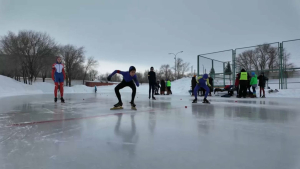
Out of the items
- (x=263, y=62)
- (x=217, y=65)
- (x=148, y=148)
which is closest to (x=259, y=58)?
(x=263, y=62)

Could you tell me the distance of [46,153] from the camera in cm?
155

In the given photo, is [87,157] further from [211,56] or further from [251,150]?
[211,56]

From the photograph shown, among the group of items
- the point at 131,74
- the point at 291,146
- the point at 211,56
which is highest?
the point at 211,56

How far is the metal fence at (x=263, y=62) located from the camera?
11.4 metres

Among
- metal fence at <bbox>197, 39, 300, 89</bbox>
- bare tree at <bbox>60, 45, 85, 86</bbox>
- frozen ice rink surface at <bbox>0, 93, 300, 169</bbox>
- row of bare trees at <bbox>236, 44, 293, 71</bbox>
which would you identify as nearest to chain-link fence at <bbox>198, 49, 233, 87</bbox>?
metal fence at <bbox>197, 39, 300, 89</bbox>

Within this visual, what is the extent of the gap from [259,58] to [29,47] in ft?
92.3

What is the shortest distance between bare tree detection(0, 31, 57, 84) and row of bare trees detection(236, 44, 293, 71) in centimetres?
2571

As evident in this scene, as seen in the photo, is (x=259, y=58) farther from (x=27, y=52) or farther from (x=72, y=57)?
(x=72, y=57)

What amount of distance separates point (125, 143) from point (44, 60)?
28555 mm

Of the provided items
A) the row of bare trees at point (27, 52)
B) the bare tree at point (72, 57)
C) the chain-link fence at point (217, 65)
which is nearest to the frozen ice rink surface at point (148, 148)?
the chain-link fence at point (217, 65)

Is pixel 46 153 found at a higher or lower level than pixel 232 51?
lower

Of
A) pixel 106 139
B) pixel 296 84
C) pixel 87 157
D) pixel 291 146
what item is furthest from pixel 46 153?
pixel 296 84

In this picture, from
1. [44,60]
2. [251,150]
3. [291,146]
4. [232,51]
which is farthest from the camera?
[44,60]

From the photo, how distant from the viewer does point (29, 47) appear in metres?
24.2
